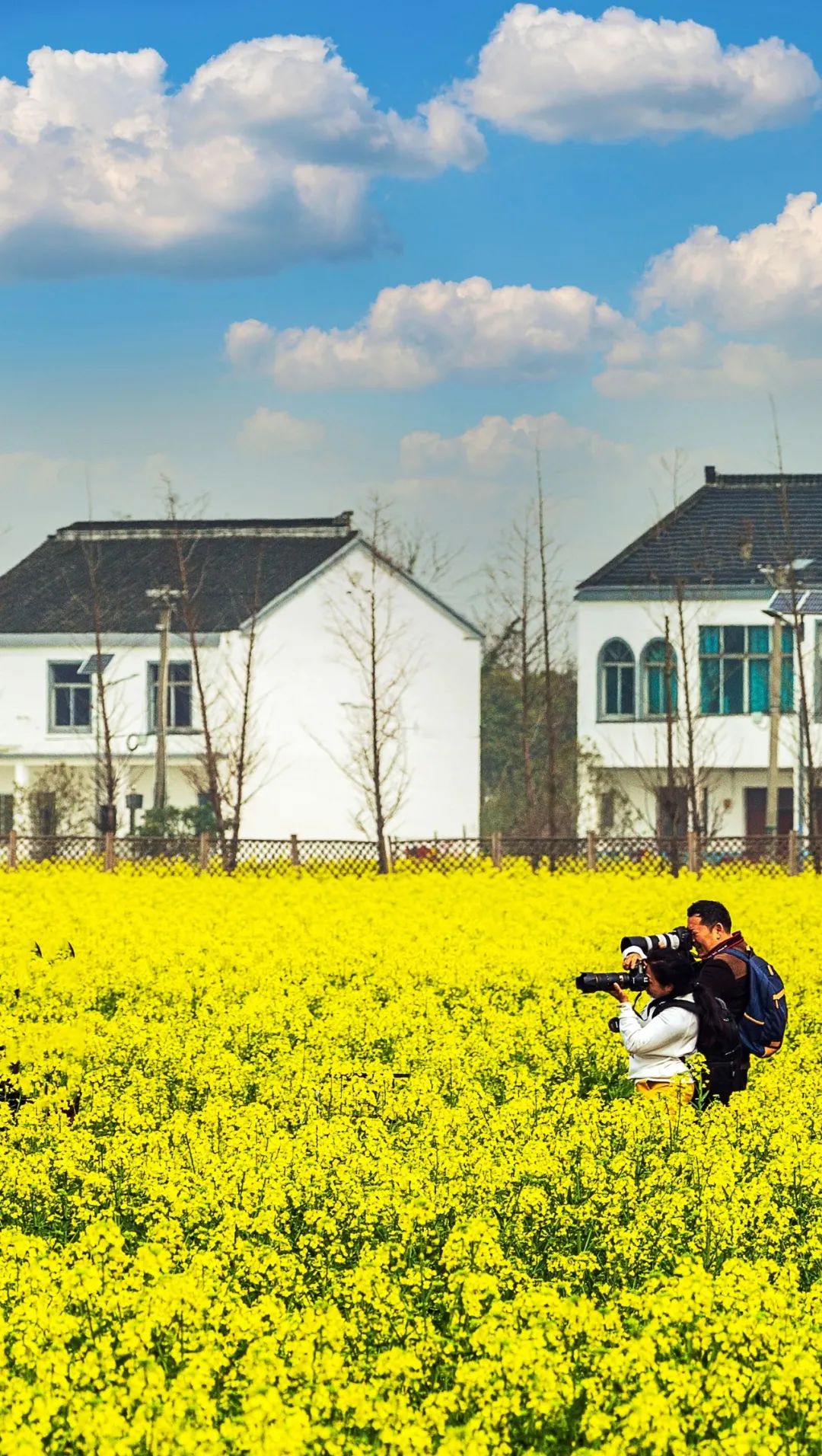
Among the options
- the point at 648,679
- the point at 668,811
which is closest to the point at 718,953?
the point at 668,811

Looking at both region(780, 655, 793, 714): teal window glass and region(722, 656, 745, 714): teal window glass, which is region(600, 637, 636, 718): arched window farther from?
region(780, 655, 793, 714): teal window glass

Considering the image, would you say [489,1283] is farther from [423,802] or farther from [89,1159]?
[423,802]

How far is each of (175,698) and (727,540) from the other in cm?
1406

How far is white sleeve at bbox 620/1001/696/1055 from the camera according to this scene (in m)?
9.41

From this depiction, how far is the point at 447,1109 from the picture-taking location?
951cm

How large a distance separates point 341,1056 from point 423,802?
3628cm

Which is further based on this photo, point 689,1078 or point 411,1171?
point 689,1078

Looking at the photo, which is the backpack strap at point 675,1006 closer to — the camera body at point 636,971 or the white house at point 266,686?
the camera body at point 636,971

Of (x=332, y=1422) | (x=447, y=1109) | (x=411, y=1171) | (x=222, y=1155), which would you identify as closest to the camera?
(x=332, y=1422)

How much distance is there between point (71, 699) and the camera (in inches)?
1887

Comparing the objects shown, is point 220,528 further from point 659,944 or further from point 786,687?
point 659,944

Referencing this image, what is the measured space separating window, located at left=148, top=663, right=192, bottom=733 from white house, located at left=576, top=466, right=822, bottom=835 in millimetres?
9470

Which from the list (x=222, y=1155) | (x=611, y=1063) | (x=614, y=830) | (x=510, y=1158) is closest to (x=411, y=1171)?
(x=510, y=1158)

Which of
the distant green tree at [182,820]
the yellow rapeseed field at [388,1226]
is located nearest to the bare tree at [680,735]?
the distant green tree at [182,820]
